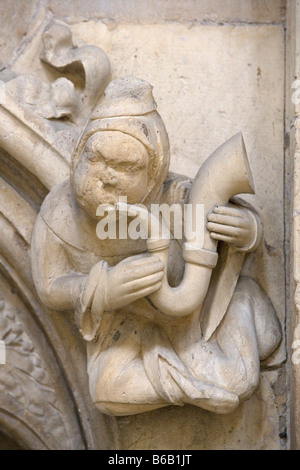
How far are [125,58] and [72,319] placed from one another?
26.4 inches

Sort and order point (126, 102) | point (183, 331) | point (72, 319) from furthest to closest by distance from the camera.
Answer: point (72, 319), point (183, 331), point (126, 102)

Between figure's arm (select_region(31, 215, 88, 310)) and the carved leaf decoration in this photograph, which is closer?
figure's arm (select_region(31, 215, 88, 310))

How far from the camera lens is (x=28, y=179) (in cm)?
249

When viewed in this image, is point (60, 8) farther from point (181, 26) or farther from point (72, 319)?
point (72, 319)

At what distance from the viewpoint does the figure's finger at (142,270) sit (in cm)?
209

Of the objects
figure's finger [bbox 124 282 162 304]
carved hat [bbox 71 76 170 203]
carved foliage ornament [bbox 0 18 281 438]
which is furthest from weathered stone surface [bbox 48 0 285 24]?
figure's finger [bbox 124 282 162 304]

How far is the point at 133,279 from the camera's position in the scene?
6.90 feet

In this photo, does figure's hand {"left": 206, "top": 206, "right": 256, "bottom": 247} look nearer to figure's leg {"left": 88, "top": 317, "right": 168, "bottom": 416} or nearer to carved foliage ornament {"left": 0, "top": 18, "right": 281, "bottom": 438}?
carved foliage ornament {"left": 0, "top": 18, "right": 281, "bottom": 438}

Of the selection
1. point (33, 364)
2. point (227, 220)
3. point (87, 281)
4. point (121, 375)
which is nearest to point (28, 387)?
point (33, 364)

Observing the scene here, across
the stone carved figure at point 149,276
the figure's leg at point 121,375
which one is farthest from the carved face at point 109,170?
the figure's leg at point 121,375

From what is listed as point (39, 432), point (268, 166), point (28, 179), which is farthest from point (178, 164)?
point (39, 432)

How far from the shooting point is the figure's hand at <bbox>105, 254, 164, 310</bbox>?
82.6 inches

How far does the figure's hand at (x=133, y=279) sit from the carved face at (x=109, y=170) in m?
0.14

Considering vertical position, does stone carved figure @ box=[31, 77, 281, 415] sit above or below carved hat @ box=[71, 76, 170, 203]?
below
